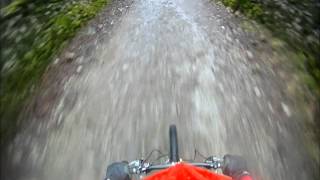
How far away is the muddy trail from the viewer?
13.7 feet

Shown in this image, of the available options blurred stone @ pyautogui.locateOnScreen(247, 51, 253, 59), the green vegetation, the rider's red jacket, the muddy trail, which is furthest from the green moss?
blurred stone @ pyautogui.locateOnScreen(247, 51, 253, 59)

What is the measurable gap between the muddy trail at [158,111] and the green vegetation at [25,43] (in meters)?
0.21

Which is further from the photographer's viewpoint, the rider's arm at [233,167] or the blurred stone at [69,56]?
the blurred stone at [69,56]

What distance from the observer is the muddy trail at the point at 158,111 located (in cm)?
417

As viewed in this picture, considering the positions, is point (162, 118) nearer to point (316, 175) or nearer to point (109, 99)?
point (109, 99)

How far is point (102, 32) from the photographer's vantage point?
7.36 m

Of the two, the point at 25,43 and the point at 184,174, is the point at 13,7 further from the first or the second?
the point at 184,174

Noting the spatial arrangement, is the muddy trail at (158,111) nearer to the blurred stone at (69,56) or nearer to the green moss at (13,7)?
the blurred stone at (69,56)

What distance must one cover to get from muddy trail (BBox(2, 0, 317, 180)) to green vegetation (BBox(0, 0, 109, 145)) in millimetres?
214

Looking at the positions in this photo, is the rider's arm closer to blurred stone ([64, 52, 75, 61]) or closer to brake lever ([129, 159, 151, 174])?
brake lever ([129, 159, 151, 174])

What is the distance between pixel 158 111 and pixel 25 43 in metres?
2.01

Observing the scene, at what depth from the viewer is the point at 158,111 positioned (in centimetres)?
487

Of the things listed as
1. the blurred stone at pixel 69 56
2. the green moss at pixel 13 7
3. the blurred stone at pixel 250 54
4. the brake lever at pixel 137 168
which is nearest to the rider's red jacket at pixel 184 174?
the brake lever at pixel 137 168

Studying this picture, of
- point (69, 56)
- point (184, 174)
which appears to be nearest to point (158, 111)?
point (69, 56)
